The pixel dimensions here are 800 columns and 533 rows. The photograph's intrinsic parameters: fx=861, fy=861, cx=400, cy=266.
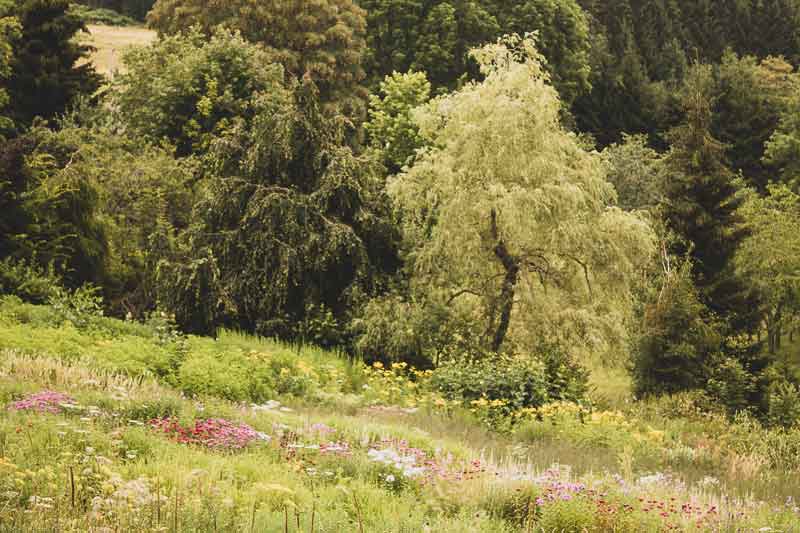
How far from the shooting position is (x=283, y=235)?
57.8 feet

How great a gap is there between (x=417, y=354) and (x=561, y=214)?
4053 millimetres

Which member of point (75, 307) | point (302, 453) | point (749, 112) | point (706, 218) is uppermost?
point (749, 112)

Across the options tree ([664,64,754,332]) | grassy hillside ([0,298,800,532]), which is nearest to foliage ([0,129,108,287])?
grassy hillside ([0,298,800,532])

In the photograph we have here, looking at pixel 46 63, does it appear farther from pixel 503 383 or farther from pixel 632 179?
pixel 632 179

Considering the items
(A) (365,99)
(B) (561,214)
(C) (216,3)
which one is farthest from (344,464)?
(A) (365,99)

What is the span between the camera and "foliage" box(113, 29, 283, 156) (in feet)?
86.7

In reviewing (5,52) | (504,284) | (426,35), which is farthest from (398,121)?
(504,284)

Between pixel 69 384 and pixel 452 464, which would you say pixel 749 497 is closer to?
pixel 452 464

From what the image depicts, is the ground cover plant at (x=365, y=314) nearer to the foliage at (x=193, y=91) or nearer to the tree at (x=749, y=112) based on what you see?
the foliage at (x=193, y=91)

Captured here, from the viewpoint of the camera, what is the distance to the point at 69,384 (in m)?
9.77

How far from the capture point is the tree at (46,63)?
2916 centimetres

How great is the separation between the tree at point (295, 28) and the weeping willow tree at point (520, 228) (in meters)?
17.6

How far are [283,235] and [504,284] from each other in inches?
182

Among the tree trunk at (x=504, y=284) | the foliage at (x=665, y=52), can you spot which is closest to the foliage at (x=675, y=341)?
the tree trunk at (x=504, y=284)
